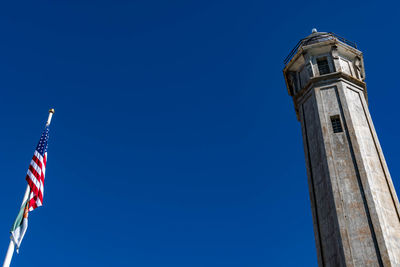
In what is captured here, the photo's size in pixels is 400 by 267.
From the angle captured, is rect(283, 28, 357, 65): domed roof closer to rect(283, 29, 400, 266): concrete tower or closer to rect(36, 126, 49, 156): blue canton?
rect(283, 29, 400, 266): concrete tower

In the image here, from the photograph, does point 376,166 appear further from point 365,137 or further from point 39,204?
point 39,204

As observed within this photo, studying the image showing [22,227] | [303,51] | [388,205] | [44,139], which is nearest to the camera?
[22,227]

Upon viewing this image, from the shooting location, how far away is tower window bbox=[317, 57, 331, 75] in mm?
30444

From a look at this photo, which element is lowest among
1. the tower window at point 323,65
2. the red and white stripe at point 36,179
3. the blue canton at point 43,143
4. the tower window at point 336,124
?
the red and white stripe at point 36,179

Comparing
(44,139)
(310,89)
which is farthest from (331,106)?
(44,139)

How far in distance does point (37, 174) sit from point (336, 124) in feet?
61.8

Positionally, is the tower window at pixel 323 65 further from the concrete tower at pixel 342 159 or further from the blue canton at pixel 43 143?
the blue canton at pixel 43 143

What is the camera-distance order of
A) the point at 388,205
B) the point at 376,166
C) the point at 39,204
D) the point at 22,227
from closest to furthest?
the point at 22,227 < the point at 39,204 < the point at 388,205 < the point at 376,166

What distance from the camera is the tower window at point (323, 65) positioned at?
99.9 feet

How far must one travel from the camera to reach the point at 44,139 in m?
18.9

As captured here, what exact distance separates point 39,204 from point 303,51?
75.6ft

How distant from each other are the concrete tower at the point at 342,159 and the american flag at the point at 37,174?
15.1 metres

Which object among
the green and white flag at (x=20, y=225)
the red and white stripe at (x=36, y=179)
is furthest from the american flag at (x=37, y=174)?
Result: the green and white flag at (x=20, y=225)

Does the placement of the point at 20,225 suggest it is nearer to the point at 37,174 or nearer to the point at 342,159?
the point at 37,174
